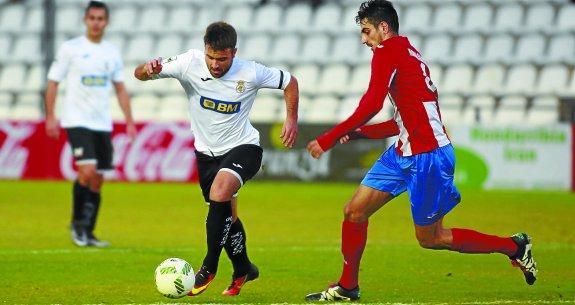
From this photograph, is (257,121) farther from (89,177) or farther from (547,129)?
(89,177)

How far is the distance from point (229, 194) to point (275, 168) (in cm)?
1402

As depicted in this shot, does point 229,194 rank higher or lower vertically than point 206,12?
lower

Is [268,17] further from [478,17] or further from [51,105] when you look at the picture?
[51,105]

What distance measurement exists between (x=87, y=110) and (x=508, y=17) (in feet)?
46.9

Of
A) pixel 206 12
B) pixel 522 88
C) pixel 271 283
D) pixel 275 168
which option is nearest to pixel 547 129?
pixel 522 88

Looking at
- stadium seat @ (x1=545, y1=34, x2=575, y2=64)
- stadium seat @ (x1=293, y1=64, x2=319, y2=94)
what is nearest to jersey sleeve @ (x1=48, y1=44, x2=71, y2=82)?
stadium seat @ (x1=293, y1=64, x2=319, y2=94)

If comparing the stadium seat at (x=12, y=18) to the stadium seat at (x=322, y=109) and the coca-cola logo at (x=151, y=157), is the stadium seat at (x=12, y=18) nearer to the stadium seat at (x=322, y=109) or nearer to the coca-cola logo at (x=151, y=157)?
the coca-cola logo at (x=151, y=157)

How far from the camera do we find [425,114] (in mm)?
7930

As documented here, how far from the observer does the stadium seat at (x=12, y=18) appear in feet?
92.5

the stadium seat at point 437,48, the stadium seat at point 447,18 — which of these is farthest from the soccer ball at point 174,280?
the stadium seat at point 447,18

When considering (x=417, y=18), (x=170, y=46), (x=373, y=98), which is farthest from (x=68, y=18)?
(x=373, y=98)

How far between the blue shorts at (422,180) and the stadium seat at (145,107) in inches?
656

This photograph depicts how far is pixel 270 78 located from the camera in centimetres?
855

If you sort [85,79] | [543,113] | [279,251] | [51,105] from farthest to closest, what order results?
1. [543,113]
2. [85,79]
3. [51,105]
4. [279,251]
